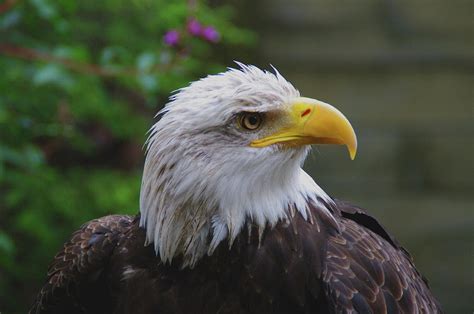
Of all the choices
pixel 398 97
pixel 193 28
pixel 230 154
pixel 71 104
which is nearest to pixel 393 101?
pixel 398 97

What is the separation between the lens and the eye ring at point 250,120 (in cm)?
285

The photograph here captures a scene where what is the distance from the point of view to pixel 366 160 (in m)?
7.98

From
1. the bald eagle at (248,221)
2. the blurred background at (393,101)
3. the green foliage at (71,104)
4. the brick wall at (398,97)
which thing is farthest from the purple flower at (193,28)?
the brick wall at (398,97)

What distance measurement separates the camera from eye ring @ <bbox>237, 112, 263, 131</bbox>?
2846 millimetres

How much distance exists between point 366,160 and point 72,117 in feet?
11.6

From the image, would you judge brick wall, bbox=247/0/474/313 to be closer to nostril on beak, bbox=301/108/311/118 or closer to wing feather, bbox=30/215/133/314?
wing feather, bbox=30/215/133/314

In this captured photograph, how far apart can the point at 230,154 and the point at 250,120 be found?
5.4 inches

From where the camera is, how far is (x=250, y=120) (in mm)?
2855

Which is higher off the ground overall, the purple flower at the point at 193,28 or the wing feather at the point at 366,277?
the purple flower at the point at 193,28

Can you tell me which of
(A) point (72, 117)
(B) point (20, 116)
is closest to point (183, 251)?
(B) point (20, 116)

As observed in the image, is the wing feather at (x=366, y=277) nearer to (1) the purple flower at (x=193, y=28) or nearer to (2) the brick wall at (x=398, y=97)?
(1) the purple flower at (x=193, y=28)

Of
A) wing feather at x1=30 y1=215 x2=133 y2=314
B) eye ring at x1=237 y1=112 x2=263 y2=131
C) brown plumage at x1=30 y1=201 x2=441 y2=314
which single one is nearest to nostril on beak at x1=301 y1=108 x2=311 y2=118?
eye ring at x1=237 y1=112 x2=263 y2=131

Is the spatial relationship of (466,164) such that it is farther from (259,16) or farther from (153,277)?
(153,277)

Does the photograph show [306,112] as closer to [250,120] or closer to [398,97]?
[250,120]
